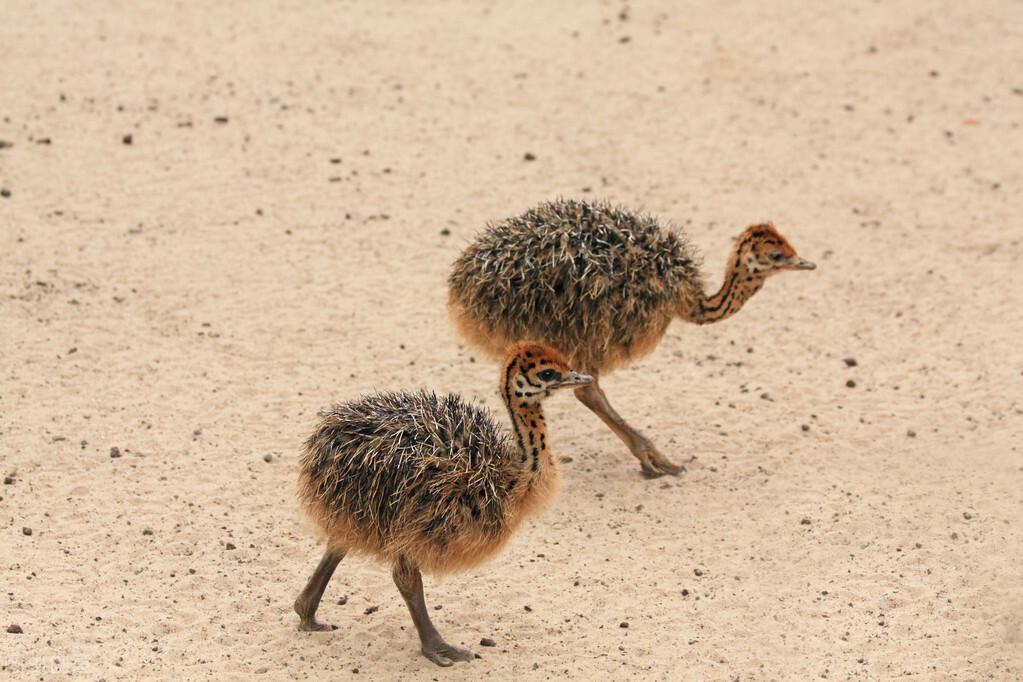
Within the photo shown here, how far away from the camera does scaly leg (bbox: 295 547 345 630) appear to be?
23.6 ft

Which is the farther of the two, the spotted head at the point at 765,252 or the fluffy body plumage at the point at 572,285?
the spotted head at the point at 765,252

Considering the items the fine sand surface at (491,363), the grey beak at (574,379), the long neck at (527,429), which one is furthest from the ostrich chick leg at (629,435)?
the long neck at (527,429)

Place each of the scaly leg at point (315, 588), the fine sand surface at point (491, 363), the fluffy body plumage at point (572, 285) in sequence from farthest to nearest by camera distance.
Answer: the fluffy body plumage at point (572, 285) < the fine sand surface at point (491, 363) < the scaly leg at point (315, 588)

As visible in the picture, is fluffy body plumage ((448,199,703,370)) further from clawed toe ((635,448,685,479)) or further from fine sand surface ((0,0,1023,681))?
fine sand surface ((0,0,1023,681))

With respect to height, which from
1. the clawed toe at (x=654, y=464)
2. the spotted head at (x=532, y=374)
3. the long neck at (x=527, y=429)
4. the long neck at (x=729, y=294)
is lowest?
the clawed toe at (x=654, y=464)

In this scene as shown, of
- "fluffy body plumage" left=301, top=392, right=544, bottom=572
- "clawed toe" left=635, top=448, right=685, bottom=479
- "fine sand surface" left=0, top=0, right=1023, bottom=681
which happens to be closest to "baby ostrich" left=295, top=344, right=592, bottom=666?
"fluffy body plumage" left=301, top=392, right=544, bottom=572

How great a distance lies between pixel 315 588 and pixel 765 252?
11.0 ft

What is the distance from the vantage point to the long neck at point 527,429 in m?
7.09

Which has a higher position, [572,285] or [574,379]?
[572,285]

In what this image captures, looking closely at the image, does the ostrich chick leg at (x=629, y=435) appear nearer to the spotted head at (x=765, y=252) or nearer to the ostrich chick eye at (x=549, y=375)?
the spotted head at (x=765, y=252)

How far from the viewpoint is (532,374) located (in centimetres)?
711

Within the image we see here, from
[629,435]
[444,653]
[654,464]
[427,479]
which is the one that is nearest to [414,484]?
[427,479]

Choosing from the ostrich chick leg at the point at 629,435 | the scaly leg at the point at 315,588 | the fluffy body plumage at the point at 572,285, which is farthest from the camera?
the ostrich chick leg at the point at 629,435

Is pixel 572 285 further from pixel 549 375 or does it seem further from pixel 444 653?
pixel 444 653
